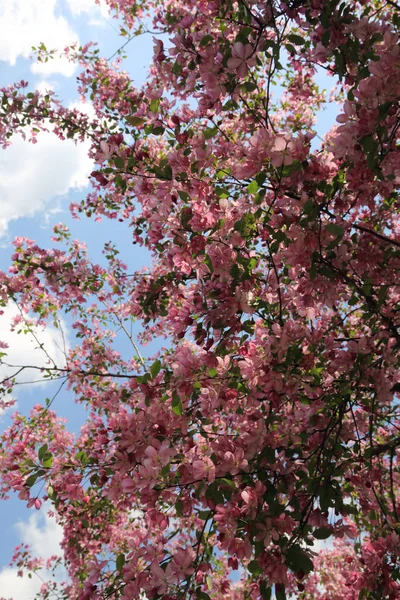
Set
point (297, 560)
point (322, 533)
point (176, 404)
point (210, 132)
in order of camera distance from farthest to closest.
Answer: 1. point (210, 132)
2. point (176, 404)
3. point (322, 533)
4. point (297, 560)

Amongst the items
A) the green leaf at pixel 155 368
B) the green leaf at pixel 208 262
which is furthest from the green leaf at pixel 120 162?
the green leaf at pixel 155 368

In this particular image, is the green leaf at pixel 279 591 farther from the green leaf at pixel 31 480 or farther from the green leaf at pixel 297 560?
the green leaf at pixel 31 480

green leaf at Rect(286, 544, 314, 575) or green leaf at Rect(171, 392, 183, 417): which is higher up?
green leaf at Rect(171, 392, 183, 417)

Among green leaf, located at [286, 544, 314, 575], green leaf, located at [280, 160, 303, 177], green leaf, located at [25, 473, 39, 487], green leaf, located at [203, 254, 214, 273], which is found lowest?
green leaf, located at [286, 544, 314, 575]

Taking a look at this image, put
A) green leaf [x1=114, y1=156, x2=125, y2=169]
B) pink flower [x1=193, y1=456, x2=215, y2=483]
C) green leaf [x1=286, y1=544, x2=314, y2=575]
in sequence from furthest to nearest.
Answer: green leaf [x1=114, y1=156, x2=125, y2=169] < pink flower [x1=193, y1=456, x2=215, y2=483] < green leaf [x1=286, y1=544, x2=314, y2=575]

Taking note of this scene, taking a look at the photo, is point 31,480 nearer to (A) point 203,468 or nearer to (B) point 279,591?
(A) point 203,468

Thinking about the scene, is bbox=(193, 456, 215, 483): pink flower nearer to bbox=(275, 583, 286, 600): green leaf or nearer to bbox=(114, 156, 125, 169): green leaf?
bbox=(275, 583, 286, 600): green leaf

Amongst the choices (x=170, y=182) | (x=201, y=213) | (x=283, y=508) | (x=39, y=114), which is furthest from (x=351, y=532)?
(x=39, y=114)

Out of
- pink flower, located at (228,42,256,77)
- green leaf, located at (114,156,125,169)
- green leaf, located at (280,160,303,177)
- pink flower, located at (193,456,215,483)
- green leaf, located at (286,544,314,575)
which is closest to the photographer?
green leaf, located at (286,544,314,575)

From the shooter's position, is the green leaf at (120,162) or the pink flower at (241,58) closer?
the pink flower at (241,58)

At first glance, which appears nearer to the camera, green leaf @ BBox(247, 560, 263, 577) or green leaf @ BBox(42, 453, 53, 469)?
green leaf @ BBox(247, 560, 263, 577)

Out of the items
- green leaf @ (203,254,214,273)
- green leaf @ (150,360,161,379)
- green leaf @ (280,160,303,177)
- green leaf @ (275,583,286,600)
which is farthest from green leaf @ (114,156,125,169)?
green leaf @ (275,583,286,600)

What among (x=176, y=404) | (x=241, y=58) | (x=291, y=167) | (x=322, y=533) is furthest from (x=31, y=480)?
(x=241, y=58)

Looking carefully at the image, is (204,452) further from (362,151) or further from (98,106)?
(98,106)
